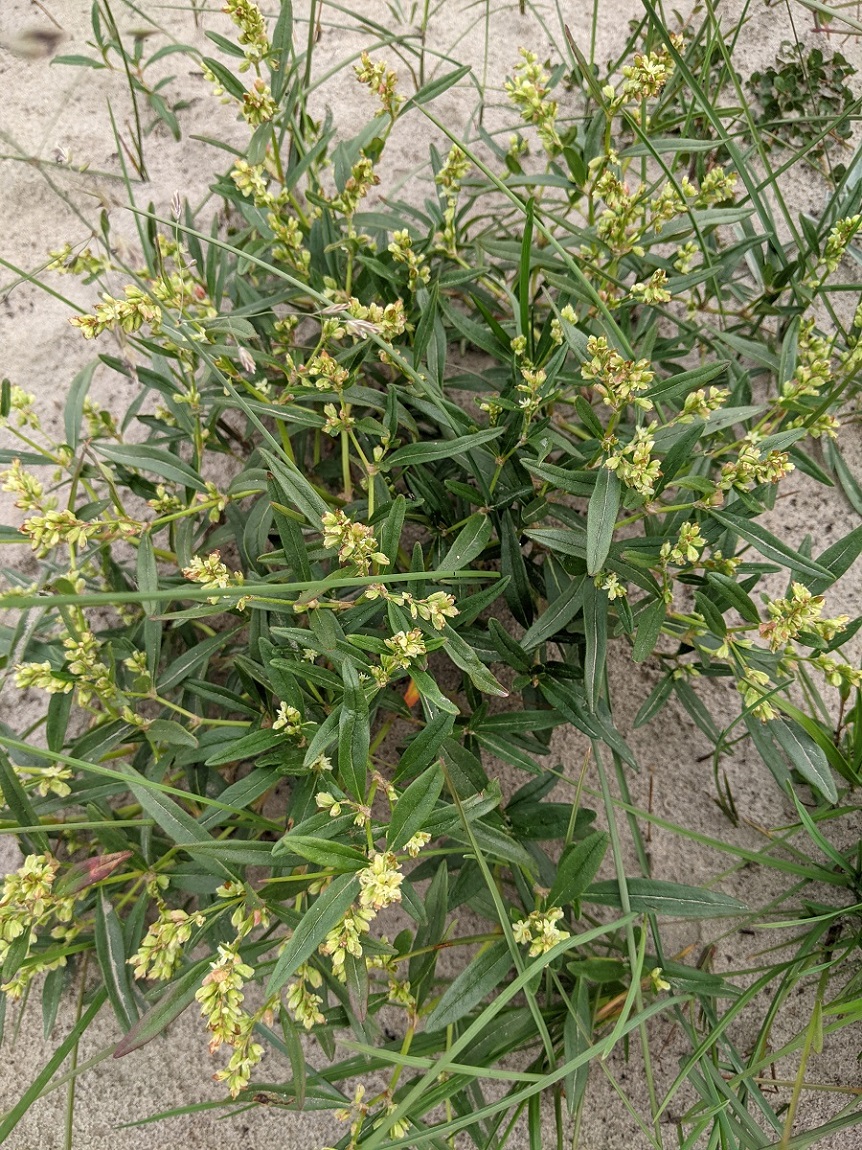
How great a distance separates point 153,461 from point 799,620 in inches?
41.6

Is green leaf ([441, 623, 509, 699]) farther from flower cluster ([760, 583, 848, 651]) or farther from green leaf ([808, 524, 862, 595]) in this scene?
green leaf ([808, 524, 862, 595])

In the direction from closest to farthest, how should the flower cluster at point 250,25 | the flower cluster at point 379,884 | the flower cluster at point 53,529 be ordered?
the flower cluster at point 379,884 → the flower cluster at point 53,529 → the flower cluster at point 250,25

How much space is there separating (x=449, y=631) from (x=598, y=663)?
259 millimetres

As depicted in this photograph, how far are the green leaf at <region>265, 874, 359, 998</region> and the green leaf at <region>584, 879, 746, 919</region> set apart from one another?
0.52m

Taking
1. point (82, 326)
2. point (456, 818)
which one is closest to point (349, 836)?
point (456, 818)

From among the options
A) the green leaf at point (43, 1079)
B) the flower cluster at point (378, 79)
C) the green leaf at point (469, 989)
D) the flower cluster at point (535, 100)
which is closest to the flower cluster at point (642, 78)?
the flower cluster at point (535, 100)

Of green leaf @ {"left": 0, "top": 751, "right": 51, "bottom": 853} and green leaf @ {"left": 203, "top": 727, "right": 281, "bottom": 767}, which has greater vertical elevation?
green leaf @ {"left": 203, "top": 727, "right": 281, "bottom": 767}

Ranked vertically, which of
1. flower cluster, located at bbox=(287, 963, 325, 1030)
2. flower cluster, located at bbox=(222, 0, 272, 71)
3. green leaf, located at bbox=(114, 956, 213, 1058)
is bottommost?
green leaf, located at bbox=(114, 956, 213, 1058)

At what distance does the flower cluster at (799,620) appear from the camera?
3.85 ft

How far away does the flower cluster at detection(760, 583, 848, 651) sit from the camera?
3.85ft

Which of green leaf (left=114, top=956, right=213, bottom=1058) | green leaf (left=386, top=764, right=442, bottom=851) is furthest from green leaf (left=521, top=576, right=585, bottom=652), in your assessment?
green leaf (left=114, top=956, right=213, bottom=1058)

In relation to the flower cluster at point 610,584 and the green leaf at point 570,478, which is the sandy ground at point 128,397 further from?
the green leaf at point 570,478

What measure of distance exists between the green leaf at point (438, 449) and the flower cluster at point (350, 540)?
0.23m

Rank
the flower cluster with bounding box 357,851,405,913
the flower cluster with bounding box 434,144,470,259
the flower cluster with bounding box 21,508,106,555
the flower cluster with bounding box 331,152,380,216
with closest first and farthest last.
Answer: the flower cluster with bounding box 357,851,405,913
the flower cluster with bounding box 21,508,106,555
the flower cluster with bounding box 331,152,380,216
the flower cluster with bounding box 434,144,470,259
